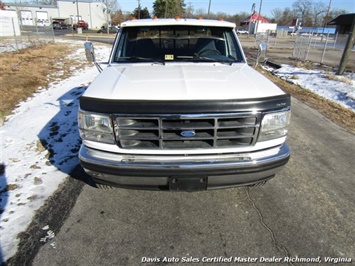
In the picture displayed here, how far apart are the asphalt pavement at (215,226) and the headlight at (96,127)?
88 cm

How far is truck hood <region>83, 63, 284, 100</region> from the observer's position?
2301mm

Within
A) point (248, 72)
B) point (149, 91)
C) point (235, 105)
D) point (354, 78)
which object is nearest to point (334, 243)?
point (235, 105)

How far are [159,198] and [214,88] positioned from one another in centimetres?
141

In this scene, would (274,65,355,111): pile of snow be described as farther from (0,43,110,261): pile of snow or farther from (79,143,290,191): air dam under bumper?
(0,43,110,261): pile of snow

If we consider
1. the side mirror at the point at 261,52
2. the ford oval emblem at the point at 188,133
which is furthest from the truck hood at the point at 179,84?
the side mirror at the point at 261,52

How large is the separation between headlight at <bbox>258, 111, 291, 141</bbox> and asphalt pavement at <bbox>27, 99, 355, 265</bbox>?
0.89 metres

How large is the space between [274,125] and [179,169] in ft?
3.25

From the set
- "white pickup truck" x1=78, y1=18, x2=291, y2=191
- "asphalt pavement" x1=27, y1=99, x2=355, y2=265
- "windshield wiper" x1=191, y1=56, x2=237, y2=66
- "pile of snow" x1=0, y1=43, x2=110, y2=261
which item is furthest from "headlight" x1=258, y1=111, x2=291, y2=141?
"pile of snow" x1=0, y1=43, x2=110, y2=261

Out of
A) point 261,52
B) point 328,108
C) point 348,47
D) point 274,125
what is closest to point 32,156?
point 274,125

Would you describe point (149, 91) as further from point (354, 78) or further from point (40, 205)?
point (354, 78)

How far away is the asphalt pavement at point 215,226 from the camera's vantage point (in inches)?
88.2

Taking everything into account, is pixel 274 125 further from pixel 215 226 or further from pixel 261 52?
pixel 261 52

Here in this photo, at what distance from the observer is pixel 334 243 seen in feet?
7.86

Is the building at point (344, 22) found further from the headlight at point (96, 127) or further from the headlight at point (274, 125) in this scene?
the headlight at point (96, 127)
